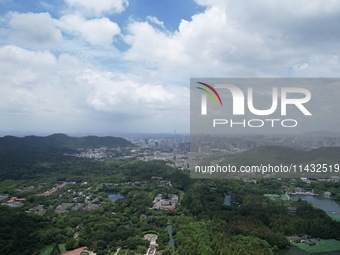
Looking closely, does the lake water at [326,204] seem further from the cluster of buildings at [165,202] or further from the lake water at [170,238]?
the lake water at [170,238]

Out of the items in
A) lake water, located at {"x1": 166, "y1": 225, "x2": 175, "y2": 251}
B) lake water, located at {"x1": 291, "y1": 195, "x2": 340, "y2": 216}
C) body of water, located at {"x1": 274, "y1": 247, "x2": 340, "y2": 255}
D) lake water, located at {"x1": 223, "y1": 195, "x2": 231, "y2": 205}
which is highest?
lake water, located at {"x1": 223, "y1": 195, "x2": 231, "y2": 205}

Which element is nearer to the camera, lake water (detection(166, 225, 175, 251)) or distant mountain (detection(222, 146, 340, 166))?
lake water (detection(166, 225, 175, 251))

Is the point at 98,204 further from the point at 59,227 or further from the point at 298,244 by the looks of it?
the point at 298,244

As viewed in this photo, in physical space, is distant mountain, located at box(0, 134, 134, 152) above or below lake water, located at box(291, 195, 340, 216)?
above

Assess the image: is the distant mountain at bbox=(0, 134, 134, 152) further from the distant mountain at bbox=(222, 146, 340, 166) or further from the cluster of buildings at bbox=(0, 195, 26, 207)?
the distant mountain at bbox=(222, 146, 340, 166)

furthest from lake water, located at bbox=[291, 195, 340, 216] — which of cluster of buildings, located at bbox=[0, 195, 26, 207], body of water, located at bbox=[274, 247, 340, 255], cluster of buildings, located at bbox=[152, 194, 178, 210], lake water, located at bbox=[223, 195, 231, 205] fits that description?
cluster of buildings, located at bbox=[0, 195, 26, 207]

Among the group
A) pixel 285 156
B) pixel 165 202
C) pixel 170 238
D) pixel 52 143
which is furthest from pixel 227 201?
Result: pixel 52 143

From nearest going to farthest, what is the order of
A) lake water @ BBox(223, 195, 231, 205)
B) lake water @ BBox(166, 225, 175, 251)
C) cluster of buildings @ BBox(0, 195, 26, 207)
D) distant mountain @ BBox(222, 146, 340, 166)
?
1. lake water @ BBox(166, 225, 175, 251)
2. cluster of buildings @ BBox(0, 195, 26, 207)
3. lake water @ BBox(223, 195, 231, 205)
4. distant mountain @ BBox(222, 146, 340, 166)
